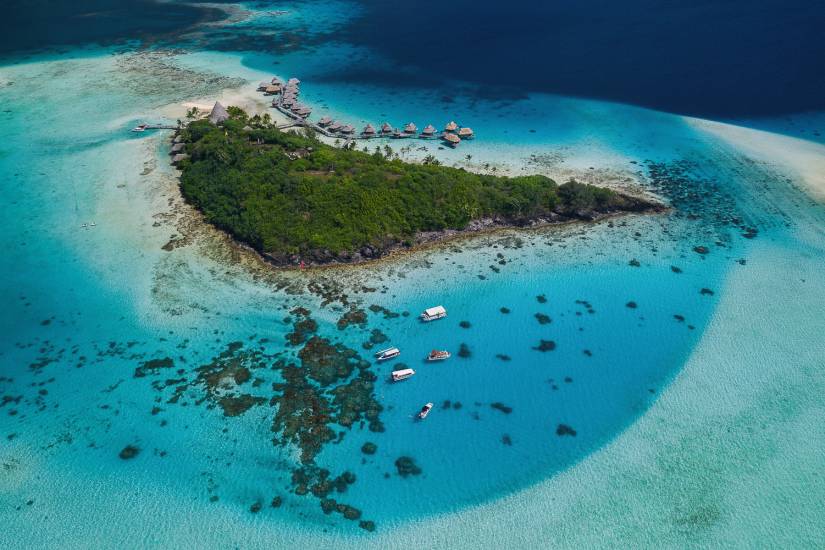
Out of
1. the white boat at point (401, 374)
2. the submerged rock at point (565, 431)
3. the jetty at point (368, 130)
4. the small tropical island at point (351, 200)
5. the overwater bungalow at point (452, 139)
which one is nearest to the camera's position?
the submerged rock at point (565, 431)

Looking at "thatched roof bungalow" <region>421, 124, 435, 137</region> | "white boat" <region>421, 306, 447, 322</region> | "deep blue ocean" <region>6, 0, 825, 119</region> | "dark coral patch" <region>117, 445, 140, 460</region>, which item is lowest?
"dark coral patch" <region>117, 445, 140, 460</region>

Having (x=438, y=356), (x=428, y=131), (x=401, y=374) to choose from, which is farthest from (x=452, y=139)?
(x=401, y=374)

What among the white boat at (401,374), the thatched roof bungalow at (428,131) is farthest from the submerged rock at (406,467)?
the thatched roof bungalow at (428,131)

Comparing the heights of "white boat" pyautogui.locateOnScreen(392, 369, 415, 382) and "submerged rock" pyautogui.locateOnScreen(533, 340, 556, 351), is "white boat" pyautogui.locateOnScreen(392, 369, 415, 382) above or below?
below

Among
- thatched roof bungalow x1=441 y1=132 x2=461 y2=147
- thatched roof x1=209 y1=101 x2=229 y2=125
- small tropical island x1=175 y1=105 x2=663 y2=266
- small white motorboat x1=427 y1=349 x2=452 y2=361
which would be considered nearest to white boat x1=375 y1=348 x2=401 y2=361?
small white motorboat x1=427 y1=349 x2=452 y2=361

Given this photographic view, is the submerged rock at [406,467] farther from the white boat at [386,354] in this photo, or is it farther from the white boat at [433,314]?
the white boat at [433,314]

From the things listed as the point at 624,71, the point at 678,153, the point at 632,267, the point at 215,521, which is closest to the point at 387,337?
the point at 215,521

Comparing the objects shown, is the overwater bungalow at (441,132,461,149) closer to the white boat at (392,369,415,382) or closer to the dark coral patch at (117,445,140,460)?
the white boat at (392,369,415,382)
